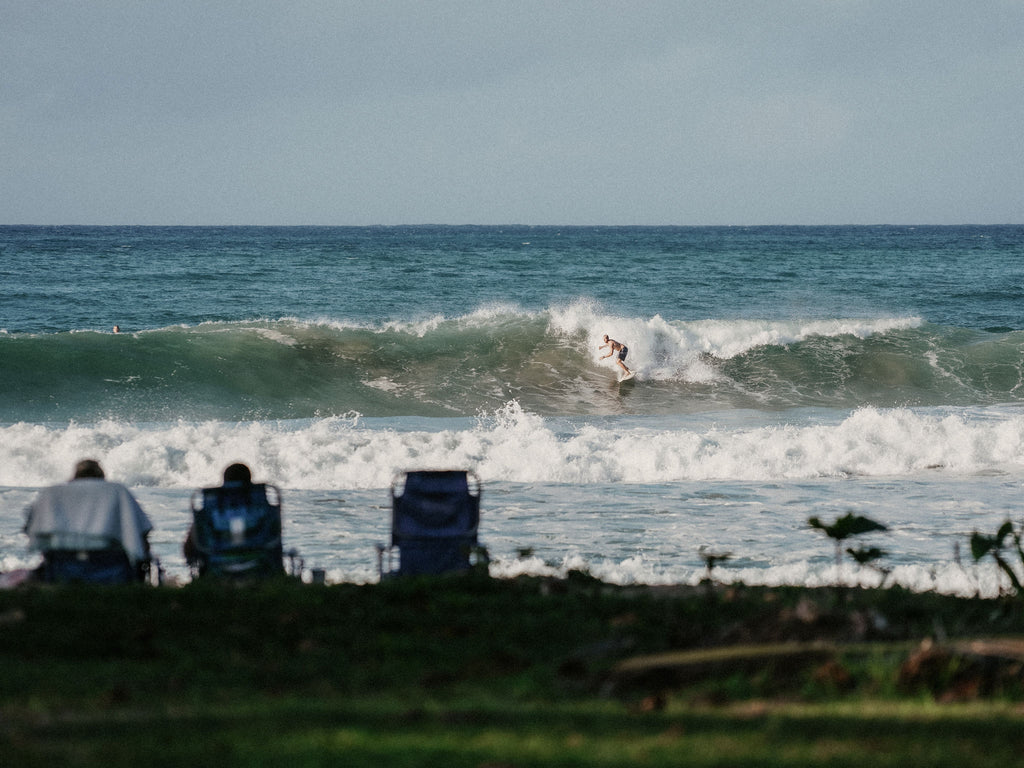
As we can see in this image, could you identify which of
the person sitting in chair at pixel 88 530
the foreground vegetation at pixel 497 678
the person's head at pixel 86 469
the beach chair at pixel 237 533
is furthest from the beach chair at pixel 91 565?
the foreground vegetation at pixel 497 678

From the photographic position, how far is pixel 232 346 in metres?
22.9

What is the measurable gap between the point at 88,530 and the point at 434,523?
2461mm

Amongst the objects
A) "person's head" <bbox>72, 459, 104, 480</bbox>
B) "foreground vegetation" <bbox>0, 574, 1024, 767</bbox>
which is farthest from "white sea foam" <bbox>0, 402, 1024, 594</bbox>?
"foreground vegetation" <bbox>0, 574, 1024, 767</bbox>

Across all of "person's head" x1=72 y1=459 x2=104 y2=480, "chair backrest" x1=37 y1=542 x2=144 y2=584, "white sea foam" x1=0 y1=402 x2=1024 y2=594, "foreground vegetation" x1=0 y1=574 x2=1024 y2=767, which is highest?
"person's head" x1=72 y1=459 x2=104 y2=480

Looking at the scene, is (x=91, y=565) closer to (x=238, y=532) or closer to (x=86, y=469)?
(x=86, y=469)

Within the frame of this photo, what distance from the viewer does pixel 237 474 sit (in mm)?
7926

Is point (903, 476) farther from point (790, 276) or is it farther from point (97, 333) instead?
point (790, 276)

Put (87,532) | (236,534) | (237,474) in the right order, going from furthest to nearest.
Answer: (237,474) → (236,534) → (87,532)

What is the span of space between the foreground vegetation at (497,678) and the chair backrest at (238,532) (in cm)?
127

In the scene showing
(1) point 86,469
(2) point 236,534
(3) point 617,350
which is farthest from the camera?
(3) point 617,350

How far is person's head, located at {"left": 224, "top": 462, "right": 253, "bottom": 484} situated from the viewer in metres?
7.91

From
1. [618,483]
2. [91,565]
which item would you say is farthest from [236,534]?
[618,483]

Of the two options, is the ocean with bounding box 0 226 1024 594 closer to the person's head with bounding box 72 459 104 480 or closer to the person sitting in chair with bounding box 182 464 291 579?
the person sitting in chair with bounding box 182 464 291 579

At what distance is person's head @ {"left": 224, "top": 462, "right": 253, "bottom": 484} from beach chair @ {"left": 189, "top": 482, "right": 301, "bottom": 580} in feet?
0.21
